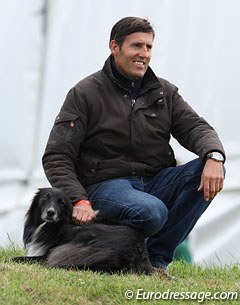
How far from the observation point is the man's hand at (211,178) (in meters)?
5.74

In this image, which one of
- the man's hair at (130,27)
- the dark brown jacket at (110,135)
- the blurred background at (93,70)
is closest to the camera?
the dark brown jacket at (110,135)

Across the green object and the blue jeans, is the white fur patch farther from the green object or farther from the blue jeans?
the green object

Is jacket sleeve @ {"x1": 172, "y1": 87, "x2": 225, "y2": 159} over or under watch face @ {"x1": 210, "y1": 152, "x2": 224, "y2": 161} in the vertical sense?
over

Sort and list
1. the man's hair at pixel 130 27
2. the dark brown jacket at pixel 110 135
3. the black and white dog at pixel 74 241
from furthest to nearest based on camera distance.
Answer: the man's hair at pixel 130 27
the dark brown jacket at pixel 110 135
the black and white dog at pixel 74 241

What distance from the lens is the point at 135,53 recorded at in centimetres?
599

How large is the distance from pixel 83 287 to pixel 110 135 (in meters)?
1.18

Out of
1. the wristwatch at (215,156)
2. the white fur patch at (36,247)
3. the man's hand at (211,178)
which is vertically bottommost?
the white fur patch at (36,247)

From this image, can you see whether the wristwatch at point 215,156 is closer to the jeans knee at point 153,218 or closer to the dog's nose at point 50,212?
the jeans knee at point 153,218

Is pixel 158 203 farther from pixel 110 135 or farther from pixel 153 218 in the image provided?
pixel 110 135

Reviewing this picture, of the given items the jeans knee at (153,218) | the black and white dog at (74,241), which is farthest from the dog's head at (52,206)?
the jeans knee at (153,218)

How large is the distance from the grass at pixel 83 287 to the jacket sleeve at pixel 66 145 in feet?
1.75

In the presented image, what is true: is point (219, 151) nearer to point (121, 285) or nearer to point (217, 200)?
point (121, 285)

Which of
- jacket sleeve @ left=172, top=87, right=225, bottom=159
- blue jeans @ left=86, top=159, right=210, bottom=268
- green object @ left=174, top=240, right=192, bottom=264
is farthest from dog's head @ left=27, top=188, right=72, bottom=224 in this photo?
green object @ left=174, top=240, right=192, bottom=264

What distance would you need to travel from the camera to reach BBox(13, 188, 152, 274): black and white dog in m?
5.61
